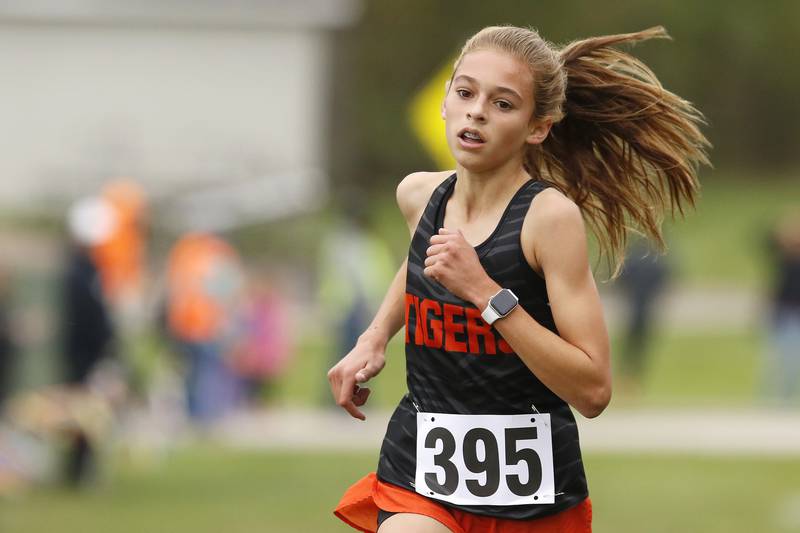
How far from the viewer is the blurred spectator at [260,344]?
18.8 meters

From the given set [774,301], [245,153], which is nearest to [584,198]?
[774,301]

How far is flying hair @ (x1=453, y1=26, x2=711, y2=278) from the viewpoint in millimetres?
5039

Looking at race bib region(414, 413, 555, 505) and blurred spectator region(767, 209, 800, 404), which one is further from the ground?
blurred spectator region(767, 209, 800, 404)

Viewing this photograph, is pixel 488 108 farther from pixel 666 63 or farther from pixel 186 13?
pixel 666 63

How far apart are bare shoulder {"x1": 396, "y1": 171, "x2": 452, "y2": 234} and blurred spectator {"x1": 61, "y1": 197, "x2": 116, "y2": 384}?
9.03 metres

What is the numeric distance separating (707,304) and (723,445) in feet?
58.8

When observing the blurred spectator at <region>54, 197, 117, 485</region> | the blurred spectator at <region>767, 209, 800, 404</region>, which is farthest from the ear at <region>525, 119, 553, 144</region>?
the blurred spectator at <region>767, 209, 800, 404</region>

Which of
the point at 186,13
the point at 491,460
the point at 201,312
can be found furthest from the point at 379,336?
the point at 186,13

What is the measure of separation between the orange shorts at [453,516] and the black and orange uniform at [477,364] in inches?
0.9

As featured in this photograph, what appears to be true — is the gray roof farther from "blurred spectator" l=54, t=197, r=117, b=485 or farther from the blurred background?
"blurred spectator" l=54, t=197, r=117, b=485

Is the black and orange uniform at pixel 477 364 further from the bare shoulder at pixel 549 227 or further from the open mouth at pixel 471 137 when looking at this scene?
the open mouth at pixel 471 137

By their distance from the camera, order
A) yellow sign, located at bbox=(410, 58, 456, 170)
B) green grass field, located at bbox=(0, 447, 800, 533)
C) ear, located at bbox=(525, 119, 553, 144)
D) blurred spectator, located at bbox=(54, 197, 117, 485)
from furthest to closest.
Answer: blurred spectator, located at bbox=(54, 197, 117, 485), yellow sign, located at bbox=(410, 58, 456, 170), green grass field, located at bbox=(0, 447, 800, 533), ear, located at bbox=(525, 119, 553, 144)

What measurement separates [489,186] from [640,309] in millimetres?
18042

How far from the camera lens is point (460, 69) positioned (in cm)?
477
